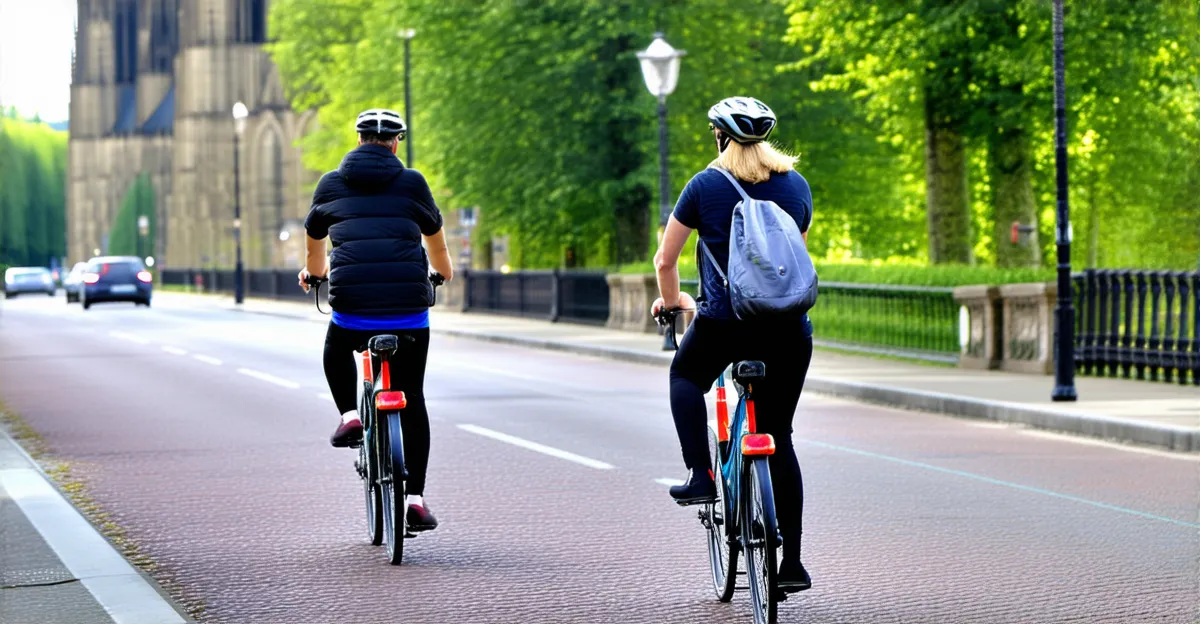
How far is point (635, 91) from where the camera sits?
3681cm

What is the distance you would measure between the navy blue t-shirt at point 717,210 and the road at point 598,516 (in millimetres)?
1152

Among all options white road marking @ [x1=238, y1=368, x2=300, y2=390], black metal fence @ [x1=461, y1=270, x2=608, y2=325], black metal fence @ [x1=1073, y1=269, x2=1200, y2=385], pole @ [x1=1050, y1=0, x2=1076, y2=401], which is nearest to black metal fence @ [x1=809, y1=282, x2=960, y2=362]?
black metal fence @ [x1=1073, y1=269, x2=1200, y2=385]

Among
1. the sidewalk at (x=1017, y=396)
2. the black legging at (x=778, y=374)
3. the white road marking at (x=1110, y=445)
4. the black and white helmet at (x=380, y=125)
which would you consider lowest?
the white road marking at (x=1110, y=445)

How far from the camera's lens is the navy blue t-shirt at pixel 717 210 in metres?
Result: 6.02

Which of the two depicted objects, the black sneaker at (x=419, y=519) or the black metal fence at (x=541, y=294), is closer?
the black sneaker at (x=419, y=519)

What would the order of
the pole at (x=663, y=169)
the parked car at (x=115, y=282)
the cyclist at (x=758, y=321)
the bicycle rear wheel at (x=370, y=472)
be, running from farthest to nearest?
the parked car at (x=115, y=282) < the pole at (x=663, y=169) < the bicycle rear wheel at (x=370, y=472) < the cyclist at (x=758, y=321)

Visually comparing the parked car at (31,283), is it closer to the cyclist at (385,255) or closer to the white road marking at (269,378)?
the white road marking at (269,378)

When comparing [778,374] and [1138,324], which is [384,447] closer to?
[778,374]

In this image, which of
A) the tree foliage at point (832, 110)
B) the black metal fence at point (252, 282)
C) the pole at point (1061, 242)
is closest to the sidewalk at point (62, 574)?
the pole at point (1061, 242)

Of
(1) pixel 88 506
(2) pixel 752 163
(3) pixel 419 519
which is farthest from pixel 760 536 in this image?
(1) pixel 88 506

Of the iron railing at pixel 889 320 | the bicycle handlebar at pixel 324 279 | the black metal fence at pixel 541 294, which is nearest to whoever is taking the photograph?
the bicycle handlebar at pixel 324 279

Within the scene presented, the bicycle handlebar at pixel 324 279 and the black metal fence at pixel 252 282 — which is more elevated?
the bicycle handlebar at pixel 324 279

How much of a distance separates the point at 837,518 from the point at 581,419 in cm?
608

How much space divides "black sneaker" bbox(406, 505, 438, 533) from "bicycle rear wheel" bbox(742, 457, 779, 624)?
1938 mm
